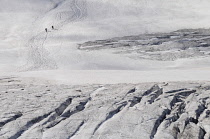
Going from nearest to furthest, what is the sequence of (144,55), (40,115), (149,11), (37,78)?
(40,115) → (37,78) → (144,55) → (149,11)

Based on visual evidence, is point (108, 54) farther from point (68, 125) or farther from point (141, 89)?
point (68, 125)

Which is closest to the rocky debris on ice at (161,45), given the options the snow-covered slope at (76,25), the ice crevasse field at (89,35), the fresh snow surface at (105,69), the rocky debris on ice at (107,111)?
the fresh snow surface at (105,69)

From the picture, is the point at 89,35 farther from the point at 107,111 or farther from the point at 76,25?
the point at 107,111

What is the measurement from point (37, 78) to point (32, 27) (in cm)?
1439

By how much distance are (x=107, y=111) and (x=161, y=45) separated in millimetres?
13564

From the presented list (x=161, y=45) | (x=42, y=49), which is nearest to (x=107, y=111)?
(x=161, y=45)

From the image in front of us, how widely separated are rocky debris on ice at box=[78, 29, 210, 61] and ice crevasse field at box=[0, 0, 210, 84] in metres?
0.61

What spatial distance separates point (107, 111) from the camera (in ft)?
39.4

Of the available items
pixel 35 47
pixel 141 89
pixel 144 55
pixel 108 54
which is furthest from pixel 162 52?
pixel 141 89

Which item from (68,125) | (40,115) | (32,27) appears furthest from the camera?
(32,27)

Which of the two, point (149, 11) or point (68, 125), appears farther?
point (149, 11)

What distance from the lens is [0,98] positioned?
13641mm

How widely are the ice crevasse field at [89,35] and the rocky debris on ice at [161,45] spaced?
612 millimetres

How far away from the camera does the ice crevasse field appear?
1819 cm
